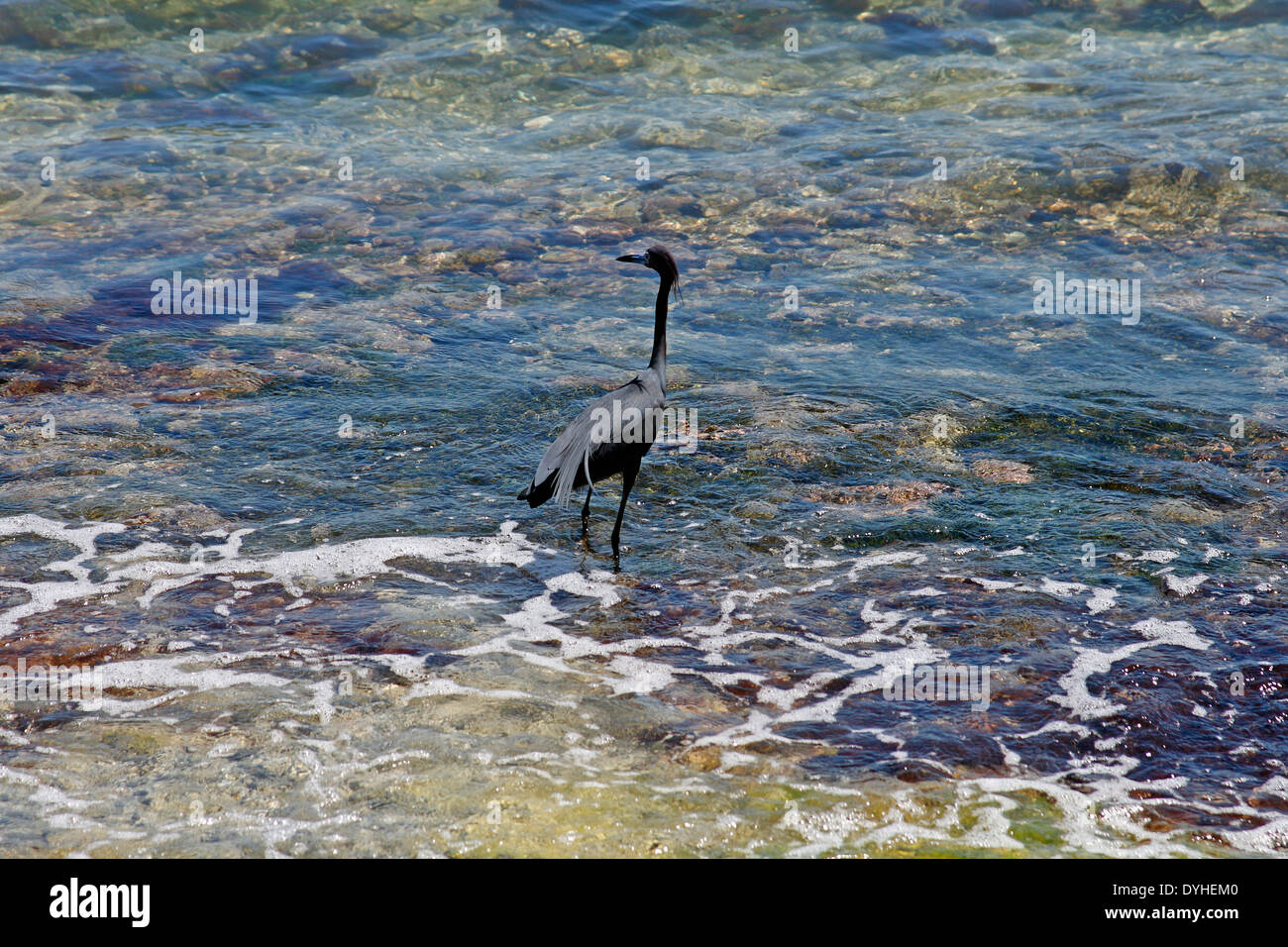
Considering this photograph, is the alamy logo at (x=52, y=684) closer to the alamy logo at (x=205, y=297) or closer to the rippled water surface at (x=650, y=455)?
the rippled water surface at (x=650, y=455)

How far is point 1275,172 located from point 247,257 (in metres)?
12.1

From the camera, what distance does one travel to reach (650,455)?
8.27 m

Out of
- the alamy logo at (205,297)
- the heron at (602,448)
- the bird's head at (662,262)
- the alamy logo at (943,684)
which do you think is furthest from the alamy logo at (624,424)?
the alamy logo at (205,297)

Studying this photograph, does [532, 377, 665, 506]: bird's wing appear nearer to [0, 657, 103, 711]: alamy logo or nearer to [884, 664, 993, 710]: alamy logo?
[884, 664, 993, 710]: alamy logo

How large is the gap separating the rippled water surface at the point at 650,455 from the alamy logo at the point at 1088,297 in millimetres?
158

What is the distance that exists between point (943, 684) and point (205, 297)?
8208 mm

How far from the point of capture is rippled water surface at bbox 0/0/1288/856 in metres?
4.82

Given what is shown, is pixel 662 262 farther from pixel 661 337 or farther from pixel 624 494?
pixel 624 494

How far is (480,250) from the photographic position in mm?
11875

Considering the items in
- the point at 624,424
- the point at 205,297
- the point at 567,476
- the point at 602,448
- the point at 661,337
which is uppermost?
the point at 205,297

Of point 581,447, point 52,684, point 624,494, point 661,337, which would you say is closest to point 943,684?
point 624,494

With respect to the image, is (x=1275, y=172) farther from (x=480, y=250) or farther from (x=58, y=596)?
(x=58, y=596)
